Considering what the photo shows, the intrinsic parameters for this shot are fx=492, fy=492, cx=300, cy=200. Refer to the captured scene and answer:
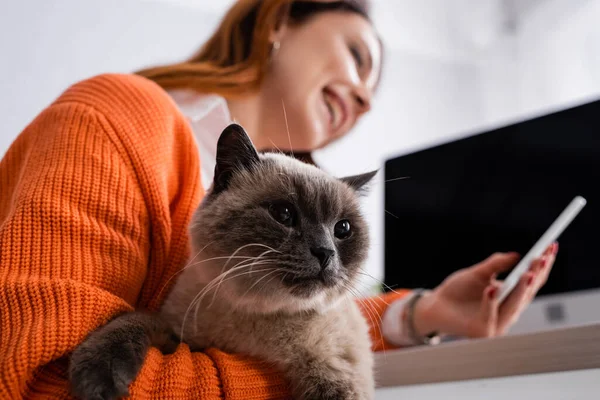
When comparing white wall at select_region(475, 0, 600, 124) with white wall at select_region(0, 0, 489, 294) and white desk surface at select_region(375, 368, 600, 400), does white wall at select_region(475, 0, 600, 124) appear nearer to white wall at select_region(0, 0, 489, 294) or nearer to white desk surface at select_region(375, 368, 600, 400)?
white wall at select_region(0, 0, 489, 294)

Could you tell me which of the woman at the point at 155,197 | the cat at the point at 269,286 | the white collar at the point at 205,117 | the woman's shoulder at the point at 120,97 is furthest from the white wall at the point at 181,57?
the woman's shoulder at the point at 120,97

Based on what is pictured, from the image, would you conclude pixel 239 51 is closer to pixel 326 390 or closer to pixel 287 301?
pixel 287 301

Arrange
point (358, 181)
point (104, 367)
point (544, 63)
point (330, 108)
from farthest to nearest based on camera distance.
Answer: point (544, 63) → point (330, 108) → point (358, 181) → point (104, 367)

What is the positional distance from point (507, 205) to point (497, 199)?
5 cm

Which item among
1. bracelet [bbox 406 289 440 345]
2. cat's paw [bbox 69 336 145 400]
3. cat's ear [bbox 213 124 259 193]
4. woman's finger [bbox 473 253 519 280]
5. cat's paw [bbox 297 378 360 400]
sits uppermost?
cat's ear [bbox 213 124 259 193]

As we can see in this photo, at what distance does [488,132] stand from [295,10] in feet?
3.10

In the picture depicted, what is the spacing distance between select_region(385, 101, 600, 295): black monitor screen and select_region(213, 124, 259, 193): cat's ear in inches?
40.2

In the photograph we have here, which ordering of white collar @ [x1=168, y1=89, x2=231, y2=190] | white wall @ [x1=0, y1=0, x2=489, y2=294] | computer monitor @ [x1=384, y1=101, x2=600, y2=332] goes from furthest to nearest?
1. white wall @ [x1=0, y1=0, x2=489, y2=294]
2. computer monitor @ [x1=384, y1=101, x2=600, y2=332]
3. white collar @ [x1=168, y1=89, x2=231, y2=190]

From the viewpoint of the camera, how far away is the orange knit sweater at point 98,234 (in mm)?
665

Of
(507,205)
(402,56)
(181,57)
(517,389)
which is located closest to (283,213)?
(517,389)

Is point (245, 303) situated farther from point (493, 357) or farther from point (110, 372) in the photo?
point (493, 357)

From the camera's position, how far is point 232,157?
0.87m

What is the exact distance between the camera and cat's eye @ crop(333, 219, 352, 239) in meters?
0.85

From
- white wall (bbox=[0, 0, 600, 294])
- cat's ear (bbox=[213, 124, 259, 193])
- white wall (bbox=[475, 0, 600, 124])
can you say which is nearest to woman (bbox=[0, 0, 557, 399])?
cat's ear (bbox=[213, 124, 259, 193])
